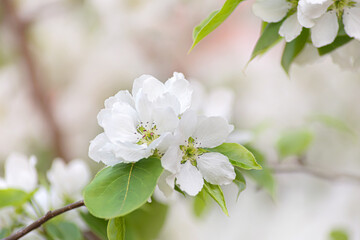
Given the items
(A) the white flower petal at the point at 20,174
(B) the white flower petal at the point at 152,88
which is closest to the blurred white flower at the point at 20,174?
(A) the white flower petal at the point at 20,174

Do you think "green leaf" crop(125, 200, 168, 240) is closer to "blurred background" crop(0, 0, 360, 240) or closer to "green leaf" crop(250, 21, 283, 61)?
"green leaf" crop(250, 21, 283, 61)

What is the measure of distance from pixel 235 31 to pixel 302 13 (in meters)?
1.29

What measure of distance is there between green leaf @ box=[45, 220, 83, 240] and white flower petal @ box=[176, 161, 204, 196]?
223 mm

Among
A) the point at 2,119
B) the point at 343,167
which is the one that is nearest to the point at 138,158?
the point at 2,119

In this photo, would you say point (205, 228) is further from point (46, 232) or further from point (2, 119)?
point (46, 232)

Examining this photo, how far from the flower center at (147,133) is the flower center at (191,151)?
21mm

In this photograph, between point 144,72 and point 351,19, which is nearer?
point 351,19

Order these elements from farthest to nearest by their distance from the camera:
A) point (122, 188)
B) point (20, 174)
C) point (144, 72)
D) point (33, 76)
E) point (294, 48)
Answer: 1. point (144, 72)
2. point (33, 76)
3. point (20, 174)
4. point (294, 48)
5. point (122, 188)

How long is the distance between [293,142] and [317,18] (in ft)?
1.15

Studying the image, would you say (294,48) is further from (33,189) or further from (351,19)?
(33,189)

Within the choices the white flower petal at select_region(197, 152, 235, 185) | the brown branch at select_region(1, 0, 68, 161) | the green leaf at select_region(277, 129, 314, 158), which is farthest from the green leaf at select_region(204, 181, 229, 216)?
the brown branch at select_region(1, 0, 68, 161)

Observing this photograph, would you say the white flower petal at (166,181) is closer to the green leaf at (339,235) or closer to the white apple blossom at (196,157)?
the white apple blossom at (196,157)

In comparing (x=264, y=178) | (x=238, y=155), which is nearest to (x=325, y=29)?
(x=238, y=155)

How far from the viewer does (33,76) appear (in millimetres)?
1213
